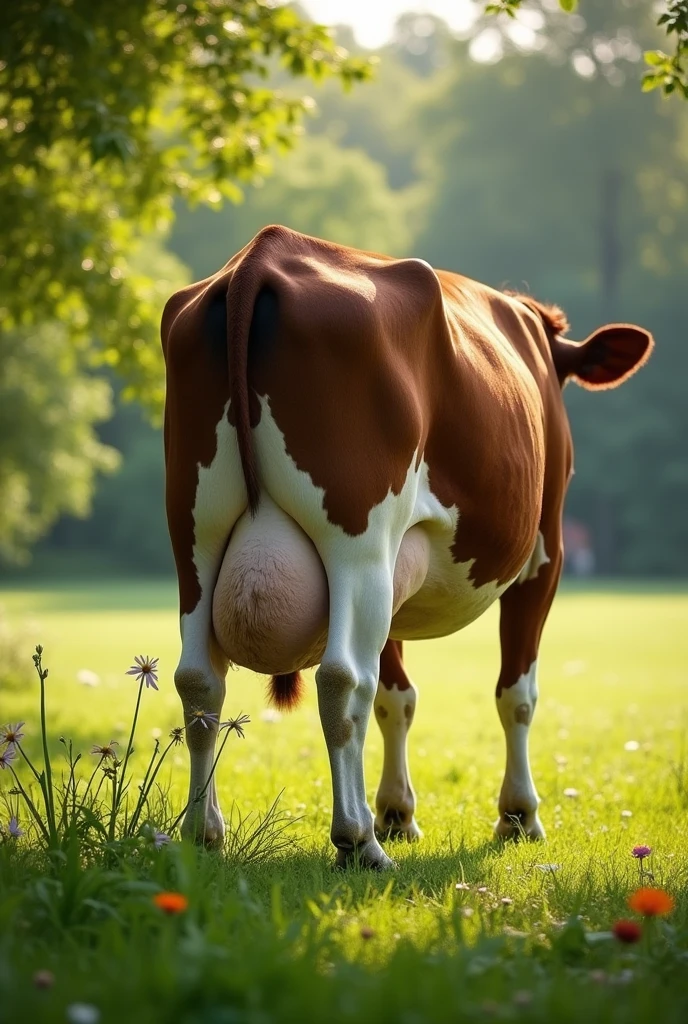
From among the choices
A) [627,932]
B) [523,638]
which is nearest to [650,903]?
[627,932]

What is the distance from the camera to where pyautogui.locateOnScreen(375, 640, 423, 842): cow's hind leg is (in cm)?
523

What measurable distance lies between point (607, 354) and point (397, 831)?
101 inches

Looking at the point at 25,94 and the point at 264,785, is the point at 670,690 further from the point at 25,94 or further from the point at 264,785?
the point at 25,94

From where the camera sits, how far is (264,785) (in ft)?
20.8

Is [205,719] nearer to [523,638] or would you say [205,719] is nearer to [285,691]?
[285,691]

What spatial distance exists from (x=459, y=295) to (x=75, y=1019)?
3.46 m

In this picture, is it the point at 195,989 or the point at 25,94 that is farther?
the point at 25,94

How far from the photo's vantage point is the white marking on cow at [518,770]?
530 centimetres

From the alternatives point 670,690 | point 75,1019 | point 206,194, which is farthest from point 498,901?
point 670,690

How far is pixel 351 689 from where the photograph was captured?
3.87m

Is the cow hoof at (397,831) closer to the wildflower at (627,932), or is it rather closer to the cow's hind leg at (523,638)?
the cow's hind leg at (523,638)

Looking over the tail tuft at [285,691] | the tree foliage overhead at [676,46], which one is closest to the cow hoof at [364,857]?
the tail tuft at [285,691]

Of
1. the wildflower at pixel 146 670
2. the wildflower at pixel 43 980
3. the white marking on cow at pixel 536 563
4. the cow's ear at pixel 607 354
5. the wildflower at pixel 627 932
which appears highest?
the cow's ear at pixel 607 354

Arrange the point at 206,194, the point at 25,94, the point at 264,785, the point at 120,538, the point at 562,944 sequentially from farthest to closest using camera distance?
the point at 120,538 < the point at 206,194 < the point at 25,94 < the point at 264,785 < the point at 562,944
